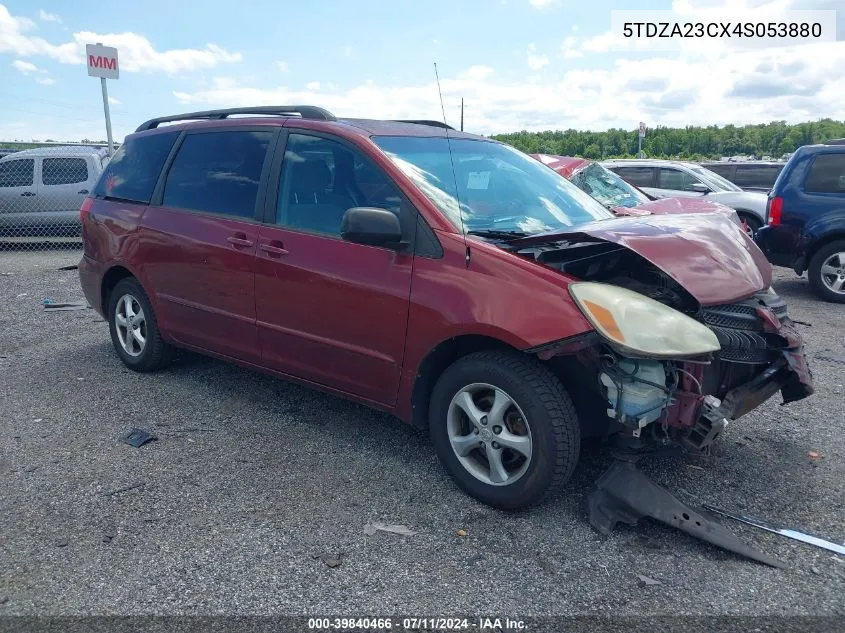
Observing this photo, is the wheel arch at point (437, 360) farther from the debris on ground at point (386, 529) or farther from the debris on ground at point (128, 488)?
the debris on ground at point (128, 488)

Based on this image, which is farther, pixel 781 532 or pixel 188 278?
pixel 188 278

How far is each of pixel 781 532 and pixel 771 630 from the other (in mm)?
757

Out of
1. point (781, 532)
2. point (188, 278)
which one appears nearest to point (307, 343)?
point (188, 278)

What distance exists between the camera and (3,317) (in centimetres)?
748

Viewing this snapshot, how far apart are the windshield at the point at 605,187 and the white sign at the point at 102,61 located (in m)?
8.17

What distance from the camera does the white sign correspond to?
39.7 feet

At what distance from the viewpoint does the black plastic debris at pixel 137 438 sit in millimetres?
4181

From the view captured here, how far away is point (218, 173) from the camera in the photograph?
4.64 m

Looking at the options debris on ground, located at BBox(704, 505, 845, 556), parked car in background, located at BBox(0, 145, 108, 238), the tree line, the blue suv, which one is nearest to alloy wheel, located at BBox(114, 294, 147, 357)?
debris on ground, located at BBox(704, 505, 845, 556)

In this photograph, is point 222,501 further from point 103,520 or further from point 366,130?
point 366,130

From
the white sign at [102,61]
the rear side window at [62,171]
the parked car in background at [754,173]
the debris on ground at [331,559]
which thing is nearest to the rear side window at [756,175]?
the parked car in background at [754,173]

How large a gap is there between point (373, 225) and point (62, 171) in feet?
37.0

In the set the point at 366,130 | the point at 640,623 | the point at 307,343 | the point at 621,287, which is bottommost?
the point at 640,623

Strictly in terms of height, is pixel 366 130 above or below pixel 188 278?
above
